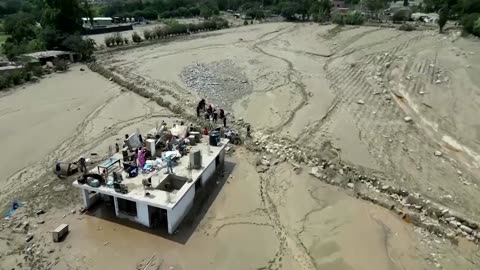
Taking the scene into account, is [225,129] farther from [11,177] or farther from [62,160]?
[11,177]

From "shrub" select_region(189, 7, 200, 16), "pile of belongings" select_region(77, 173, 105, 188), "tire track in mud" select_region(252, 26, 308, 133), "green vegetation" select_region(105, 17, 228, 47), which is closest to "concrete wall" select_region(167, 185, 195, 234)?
"pile of belongings" select_region(77, 173, 105, 188)

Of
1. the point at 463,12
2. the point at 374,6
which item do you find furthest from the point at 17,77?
the point at 374,6

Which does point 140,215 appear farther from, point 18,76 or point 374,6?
point 374,6

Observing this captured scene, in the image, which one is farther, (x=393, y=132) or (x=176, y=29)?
(x=176, y=29)

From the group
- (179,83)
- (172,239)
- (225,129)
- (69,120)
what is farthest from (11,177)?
(179,83)

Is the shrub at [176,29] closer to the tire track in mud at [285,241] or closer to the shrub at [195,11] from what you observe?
the shrub at [195,11]

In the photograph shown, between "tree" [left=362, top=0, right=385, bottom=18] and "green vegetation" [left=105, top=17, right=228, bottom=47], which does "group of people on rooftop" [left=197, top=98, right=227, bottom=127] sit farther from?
"tree" [left=362, top=0, right=385, bottom=18]
